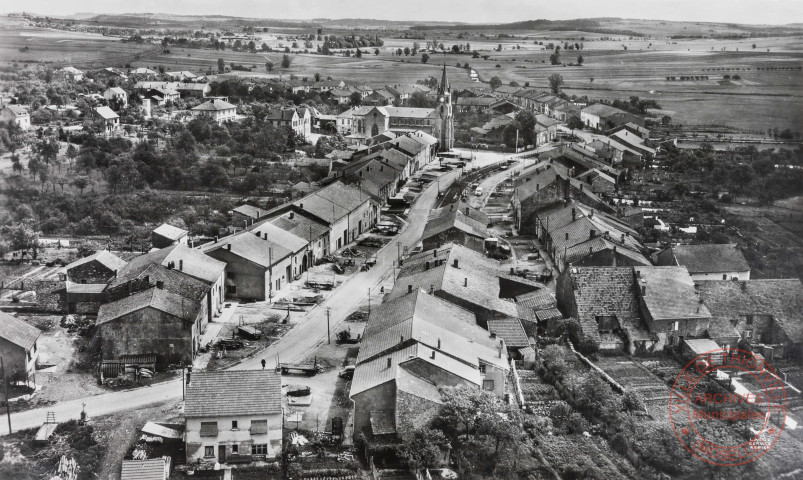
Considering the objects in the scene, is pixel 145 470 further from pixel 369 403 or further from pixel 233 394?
pixel 369 403

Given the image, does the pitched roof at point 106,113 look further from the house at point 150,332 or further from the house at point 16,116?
the house at point 150,332

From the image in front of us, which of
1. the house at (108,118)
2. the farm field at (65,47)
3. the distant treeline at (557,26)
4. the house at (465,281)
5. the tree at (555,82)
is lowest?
the house at (465,281)

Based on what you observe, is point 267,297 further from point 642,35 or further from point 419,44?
point 419,44

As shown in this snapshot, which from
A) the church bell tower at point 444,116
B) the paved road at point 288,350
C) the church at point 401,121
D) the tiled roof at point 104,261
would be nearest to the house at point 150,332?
the paved road at point 288,350

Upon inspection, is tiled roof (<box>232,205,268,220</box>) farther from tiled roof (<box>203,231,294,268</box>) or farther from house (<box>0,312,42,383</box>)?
house (<box>0,312,42,383</box>)

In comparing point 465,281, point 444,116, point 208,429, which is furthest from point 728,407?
A: point 444,116

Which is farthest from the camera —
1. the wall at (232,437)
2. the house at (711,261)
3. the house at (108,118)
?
the house at (108,118)
